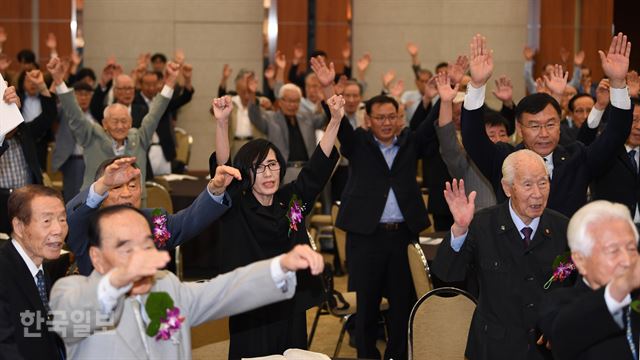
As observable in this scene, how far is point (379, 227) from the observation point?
255 inches

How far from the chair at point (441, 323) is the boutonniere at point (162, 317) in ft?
5.49

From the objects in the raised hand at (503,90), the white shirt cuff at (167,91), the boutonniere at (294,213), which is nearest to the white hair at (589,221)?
the boutonniere at (294,213)

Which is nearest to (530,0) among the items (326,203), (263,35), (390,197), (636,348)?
(263,35)

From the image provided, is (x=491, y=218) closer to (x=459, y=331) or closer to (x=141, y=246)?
(x=459, y=331)

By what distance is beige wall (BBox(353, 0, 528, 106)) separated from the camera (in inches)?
520

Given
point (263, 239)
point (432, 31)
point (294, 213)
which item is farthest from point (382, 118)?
point (432, 31)

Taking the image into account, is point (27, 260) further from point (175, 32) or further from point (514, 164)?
point (175, 32)

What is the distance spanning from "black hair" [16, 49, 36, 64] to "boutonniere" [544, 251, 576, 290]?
366 inches

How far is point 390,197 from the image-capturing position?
6.52m

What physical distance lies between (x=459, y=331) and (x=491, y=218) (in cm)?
74

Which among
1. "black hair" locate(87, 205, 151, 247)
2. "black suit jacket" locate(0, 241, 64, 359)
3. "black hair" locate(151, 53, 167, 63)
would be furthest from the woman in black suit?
"black hair" locate(151, 53, 167, 63)

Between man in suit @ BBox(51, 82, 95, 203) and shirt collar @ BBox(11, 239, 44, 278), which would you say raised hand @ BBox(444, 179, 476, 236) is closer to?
shirt collar @ BBox(11, 239, 44, 278)

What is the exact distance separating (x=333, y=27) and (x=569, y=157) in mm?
8367

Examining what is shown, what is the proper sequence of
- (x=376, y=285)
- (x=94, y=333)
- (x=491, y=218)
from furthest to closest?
(x=376, y=285) → (x=491, y=218) → (x=94, y=333)
